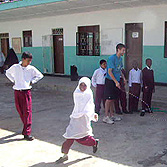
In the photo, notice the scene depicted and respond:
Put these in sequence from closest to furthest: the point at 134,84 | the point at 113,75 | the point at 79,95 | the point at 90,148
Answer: the point at 79,95, the point at 90,148, the point at 113,75, the point at 134,84

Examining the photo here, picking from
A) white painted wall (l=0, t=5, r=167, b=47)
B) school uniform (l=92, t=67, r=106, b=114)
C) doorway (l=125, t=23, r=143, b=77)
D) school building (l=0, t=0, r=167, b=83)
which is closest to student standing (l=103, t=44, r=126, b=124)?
school uniform (l=92, t=67, r=106, b=114)

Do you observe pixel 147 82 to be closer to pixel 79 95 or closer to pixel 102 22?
pixel 79 95

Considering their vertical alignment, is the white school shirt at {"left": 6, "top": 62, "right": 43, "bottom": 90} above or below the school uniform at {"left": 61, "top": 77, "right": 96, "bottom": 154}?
above

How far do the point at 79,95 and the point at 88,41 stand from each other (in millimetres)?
8064

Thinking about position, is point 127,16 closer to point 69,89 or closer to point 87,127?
point 69,89

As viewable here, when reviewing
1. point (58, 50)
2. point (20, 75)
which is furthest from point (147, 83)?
point (58, 50)

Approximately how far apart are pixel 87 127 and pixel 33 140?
1.47 meters

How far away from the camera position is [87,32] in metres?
11.4

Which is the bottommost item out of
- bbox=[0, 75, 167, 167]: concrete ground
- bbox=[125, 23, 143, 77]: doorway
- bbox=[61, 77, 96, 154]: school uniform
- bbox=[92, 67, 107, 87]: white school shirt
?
bbox=[0, 75, 167, 167]: concrete ground

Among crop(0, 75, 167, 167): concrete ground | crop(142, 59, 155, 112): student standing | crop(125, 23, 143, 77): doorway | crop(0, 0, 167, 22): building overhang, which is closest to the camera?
crop(0, 75, 167, 167): concrete ground

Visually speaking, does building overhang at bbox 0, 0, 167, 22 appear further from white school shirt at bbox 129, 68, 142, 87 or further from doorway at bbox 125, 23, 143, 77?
white school shirt at bbox 129, 68, 142, 87

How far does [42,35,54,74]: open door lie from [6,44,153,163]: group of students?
722cm

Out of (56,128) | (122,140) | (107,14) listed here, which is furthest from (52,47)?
(122,140)

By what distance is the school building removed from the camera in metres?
9.23
